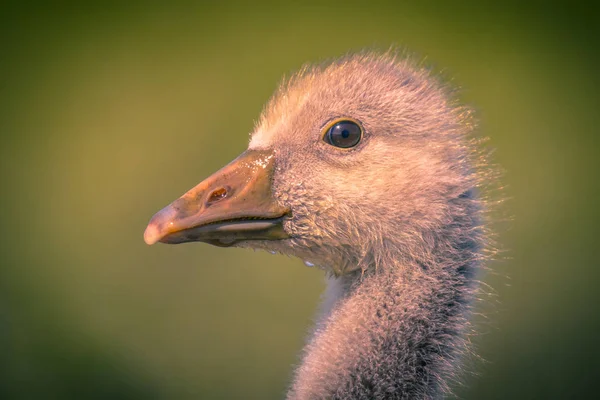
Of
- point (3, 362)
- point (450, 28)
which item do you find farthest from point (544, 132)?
point (3, 362)

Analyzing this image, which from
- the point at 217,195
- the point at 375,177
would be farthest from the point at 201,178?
→ the point at 375,177

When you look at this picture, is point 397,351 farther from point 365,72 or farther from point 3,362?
point 3,362

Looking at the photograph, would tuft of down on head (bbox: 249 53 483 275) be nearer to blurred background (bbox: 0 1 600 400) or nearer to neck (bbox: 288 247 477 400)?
neck (bbox: 288 247 477 400)

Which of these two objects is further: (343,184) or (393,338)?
(343,184)

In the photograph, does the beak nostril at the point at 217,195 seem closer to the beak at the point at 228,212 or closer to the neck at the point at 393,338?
the beak at the point at 228,212

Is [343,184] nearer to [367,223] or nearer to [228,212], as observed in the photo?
[367,223]
